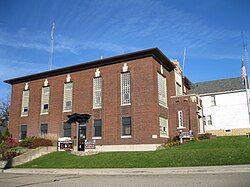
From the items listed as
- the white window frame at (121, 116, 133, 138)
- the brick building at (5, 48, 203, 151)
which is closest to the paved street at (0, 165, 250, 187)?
the white window frame at (121, 116, 133, 138)

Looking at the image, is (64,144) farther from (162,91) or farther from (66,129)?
(162,91)

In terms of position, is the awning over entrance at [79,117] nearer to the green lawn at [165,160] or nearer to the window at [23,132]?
the green lawn at [165,160]

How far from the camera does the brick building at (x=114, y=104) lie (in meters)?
26.2

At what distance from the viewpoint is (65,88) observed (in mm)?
32094

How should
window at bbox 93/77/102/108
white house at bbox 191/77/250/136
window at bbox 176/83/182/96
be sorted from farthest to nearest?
white house at bbox 191/77/250/136, window at bbox 176/83/182/96, window at bbox 93/77/102/108

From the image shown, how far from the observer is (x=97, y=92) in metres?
29.6

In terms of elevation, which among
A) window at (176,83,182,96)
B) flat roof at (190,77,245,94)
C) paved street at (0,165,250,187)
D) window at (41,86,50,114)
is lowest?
paved street at (0,165,250,187)

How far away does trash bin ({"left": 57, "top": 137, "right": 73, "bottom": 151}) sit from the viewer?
27703 mm

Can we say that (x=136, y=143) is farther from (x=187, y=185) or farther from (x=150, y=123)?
(x=187, y=185)

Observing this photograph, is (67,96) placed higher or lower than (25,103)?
higher

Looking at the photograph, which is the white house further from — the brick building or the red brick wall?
the red brick wall

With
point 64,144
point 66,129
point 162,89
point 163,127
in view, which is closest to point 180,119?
point 163,127

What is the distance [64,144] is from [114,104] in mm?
6778

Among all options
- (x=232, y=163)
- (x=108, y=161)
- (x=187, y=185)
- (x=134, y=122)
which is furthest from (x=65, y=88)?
(x=187, y=185)
